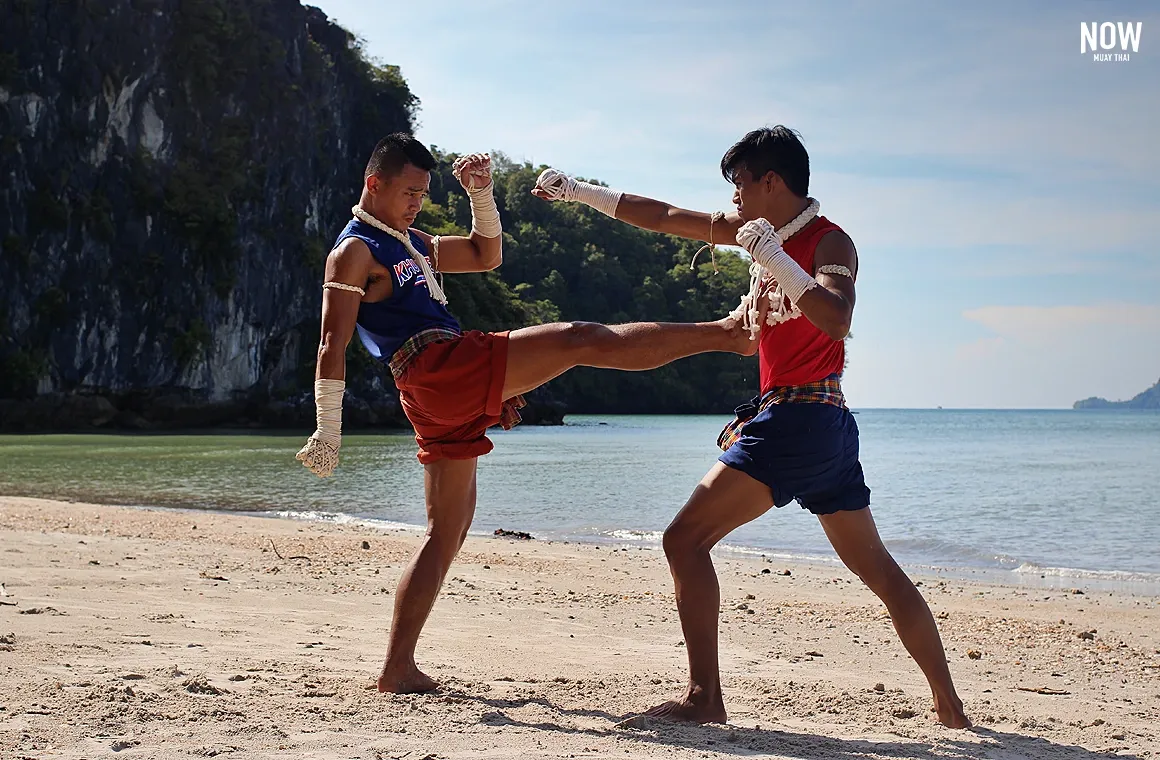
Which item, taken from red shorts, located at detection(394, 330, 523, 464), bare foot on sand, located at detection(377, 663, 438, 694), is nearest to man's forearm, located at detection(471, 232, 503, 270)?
red shorts, located at detection(394, 330, 523, 464)

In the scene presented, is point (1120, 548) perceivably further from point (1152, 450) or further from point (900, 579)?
point (1152, 450)

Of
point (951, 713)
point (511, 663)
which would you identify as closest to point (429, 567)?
point (511, 663)

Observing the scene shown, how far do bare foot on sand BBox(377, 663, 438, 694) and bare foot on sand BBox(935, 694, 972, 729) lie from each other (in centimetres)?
187

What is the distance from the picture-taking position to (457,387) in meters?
4.10

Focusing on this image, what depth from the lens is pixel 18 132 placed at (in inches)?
1781

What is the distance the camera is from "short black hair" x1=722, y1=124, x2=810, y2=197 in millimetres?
3900

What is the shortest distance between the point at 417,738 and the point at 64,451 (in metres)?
26.8

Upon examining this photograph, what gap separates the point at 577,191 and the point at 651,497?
12868mm

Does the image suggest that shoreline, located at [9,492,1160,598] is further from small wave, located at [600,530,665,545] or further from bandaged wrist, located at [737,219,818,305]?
bandaged wrist, located at [737,219,818,305]

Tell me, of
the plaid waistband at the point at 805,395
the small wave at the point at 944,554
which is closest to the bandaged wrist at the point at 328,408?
the plaid waistband at the point at 805,395

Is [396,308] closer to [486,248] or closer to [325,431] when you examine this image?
[325,431]

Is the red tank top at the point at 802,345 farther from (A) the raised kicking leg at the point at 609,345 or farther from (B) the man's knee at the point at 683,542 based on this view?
(B) the man's knee at the point at 683,542

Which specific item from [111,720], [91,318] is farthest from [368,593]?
[91,318]

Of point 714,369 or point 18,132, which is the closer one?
point 18,132
